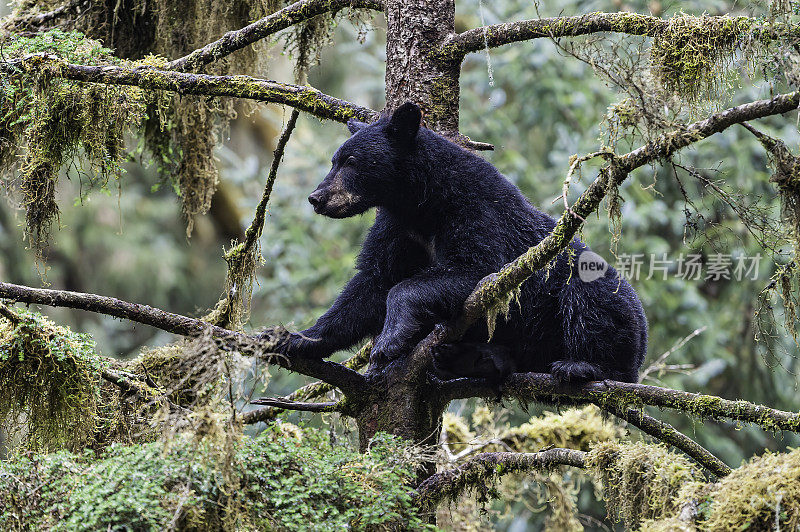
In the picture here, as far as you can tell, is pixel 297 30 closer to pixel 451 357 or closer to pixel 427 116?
pixel 427 116

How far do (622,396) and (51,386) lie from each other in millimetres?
2757

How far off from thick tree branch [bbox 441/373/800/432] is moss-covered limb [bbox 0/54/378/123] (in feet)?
5.57

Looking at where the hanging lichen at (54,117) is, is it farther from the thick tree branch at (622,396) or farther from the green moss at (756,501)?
the green moss at (756,501)

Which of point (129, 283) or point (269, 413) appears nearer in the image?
point (269, 413)

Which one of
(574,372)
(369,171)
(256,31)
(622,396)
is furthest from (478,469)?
(256,31)

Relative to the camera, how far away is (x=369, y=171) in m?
4.74

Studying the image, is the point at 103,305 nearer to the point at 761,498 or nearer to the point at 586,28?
the point at 586,28

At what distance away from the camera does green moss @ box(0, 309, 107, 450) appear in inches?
156

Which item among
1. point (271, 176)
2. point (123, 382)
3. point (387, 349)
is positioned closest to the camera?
point (387, 349)

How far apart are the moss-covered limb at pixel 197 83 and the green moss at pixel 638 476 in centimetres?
237

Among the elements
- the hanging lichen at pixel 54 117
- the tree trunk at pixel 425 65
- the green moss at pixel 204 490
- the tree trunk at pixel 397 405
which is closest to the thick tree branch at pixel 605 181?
the tree trunk at pixel 397 405

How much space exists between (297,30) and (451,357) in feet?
8.61

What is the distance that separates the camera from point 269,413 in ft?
15.5

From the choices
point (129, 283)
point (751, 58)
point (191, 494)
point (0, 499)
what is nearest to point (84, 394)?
point (0, 499)
